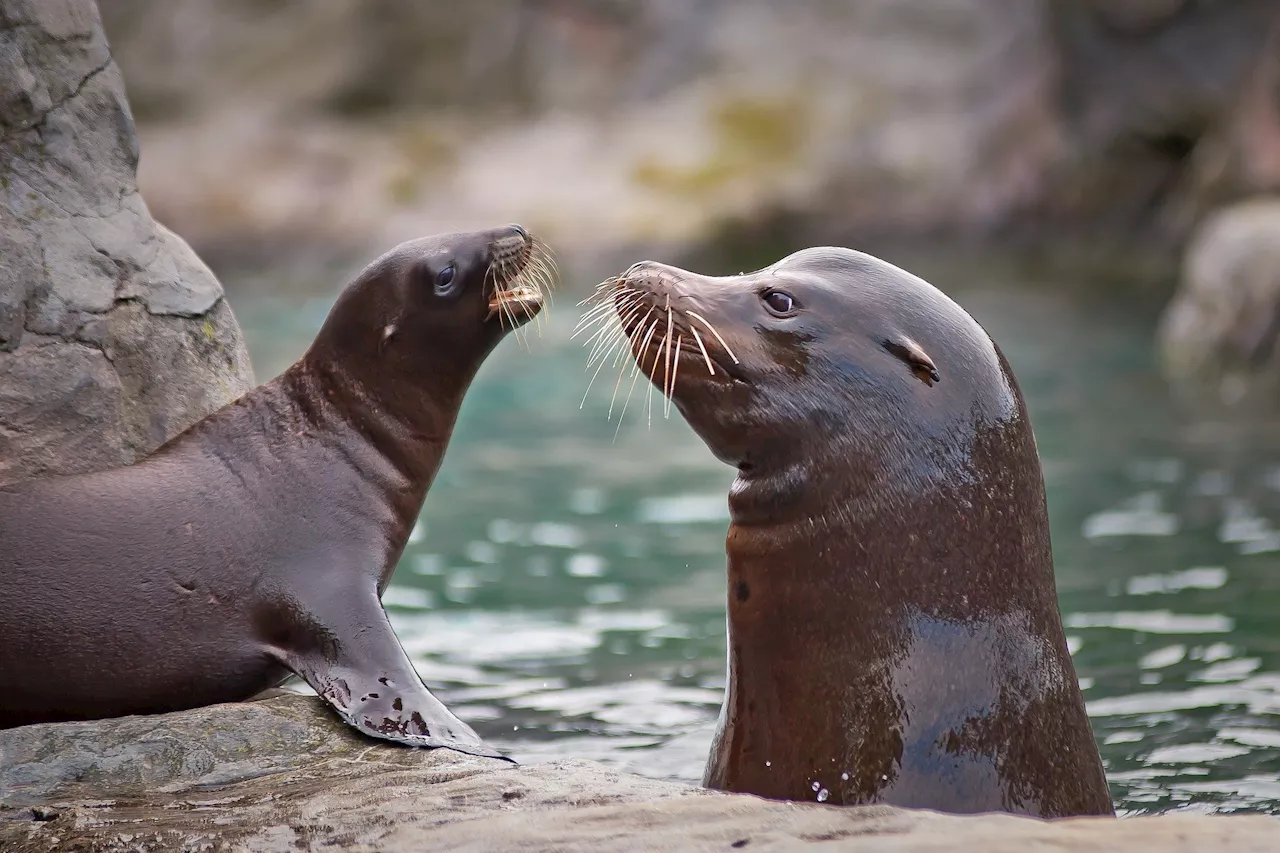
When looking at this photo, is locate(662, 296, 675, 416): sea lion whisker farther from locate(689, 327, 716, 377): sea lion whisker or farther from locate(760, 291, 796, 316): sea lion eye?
locate(760, 291, 796, 316): sea lion eye

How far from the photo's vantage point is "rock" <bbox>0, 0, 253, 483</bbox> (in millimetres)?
4352

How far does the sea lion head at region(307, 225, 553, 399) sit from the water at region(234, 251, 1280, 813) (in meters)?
1.21

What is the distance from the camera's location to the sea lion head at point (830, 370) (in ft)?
11.6

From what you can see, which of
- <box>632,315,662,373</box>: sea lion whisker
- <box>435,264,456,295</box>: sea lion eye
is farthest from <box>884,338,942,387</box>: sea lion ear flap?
<box>435,264,456,295</box>: sea lion eye

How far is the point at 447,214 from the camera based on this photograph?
19.7 meters

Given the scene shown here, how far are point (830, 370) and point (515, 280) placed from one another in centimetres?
187

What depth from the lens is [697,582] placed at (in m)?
7.68

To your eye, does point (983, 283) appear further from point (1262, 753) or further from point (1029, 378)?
point (1262, 753)

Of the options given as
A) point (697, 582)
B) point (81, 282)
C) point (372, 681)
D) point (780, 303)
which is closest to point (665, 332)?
point (780, 303)

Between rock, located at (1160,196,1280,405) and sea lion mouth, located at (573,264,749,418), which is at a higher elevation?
rock, located at (1160,196,1280,405)

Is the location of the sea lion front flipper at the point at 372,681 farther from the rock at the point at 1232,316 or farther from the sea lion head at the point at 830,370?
the rock at the point at 1232,316

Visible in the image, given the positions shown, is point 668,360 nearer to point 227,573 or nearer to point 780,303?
point 780,303

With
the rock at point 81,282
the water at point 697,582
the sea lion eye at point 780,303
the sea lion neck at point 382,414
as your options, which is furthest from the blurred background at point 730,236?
the sea lion eye at point 780,303

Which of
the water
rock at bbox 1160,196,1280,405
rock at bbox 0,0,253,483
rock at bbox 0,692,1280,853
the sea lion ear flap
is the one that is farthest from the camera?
rock at bbox 1160,196,1280,405
